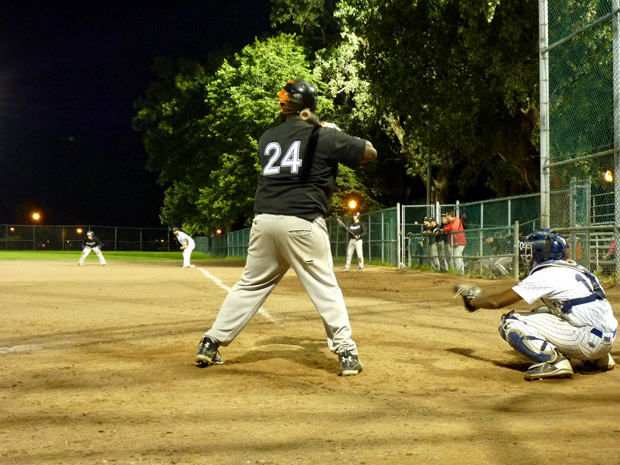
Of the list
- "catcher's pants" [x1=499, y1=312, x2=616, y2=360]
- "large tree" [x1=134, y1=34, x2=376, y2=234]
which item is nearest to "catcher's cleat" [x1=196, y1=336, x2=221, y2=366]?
"catcher's pants" [x1=499, y1=312, x2=616, y2=360]

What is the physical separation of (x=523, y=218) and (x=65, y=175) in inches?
4191

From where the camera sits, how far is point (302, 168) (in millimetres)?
5117

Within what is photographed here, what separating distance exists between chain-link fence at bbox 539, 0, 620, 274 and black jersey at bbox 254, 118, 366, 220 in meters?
8.41

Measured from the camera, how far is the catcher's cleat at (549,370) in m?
5.05

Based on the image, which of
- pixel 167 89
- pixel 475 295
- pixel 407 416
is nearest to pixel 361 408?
pixel 407 416

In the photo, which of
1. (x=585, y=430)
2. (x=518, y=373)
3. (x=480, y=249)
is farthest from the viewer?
(x=480, y=249)

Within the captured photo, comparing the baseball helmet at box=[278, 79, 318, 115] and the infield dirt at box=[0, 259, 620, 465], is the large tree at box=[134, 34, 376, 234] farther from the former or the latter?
the baseball helmet at box=[278, 79, 318, 115]

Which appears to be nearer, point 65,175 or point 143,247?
point 143,247

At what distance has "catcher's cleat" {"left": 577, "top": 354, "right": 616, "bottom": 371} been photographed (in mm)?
5410

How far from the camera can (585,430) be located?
3602 millimetres

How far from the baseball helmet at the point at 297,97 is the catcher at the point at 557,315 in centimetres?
200

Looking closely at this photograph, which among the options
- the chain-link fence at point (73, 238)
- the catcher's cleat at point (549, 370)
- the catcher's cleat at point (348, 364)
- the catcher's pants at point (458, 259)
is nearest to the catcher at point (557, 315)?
the catcher's cleat at point (549, 370)

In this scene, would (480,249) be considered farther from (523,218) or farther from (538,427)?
(538,427)

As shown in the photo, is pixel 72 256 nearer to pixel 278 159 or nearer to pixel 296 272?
pixel 278 159
